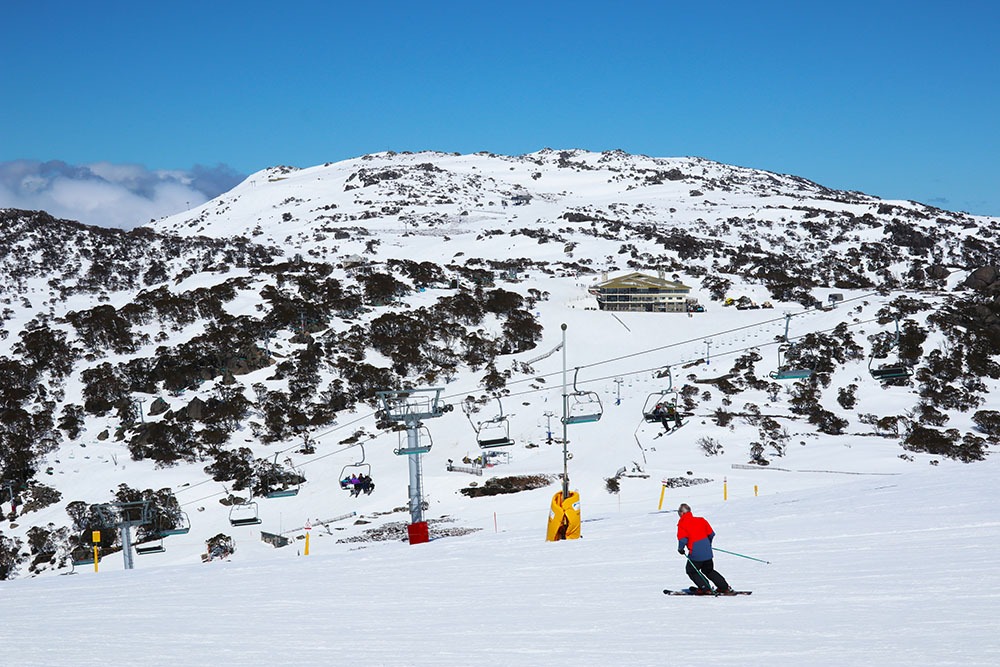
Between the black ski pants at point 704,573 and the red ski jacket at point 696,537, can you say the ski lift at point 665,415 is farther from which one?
the black ski pants at point 704,573

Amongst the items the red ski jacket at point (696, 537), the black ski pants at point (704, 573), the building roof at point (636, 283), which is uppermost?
the building roof at point (636, 283)

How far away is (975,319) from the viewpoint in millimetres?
54938

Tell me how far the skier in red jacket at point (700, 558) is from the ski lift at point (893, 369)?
2913 centimetres

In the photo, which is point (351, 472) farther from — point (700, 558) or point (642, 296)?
point (642, 296)

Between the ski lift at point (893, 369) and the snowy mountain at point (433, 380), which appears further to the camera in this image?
the ski lift at point (893, 369)

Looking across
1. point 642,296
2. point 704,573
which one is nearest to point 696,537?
point 704,573

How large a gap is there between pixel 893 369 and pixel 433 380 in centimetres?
2691

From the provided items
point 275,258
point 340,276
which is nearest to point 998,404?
point 340,276

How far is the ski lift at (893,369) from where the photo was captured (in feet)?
116

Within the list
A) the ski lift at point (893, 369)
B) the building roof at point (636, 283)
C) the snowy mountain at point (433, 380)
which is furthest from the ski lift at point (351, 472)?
the building roof at point (636, 283)

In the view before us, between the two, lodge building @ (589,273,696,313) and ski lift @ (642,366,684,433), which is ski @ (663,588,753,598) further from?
lodge building @ (589,273,696,313)

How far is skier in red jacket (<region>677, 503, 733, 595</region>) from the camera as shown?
30.7ft

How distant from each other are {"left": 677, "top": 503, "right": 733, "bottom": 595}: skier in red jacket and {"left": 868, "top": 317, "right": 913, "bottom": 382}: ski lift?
95.6 feet

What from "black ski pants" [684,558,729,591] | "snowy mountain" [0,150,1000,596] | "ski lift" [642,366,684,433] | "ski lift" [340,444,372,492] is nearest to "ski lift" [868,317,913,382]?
"snowy mountain" [0,150,1000,596]
